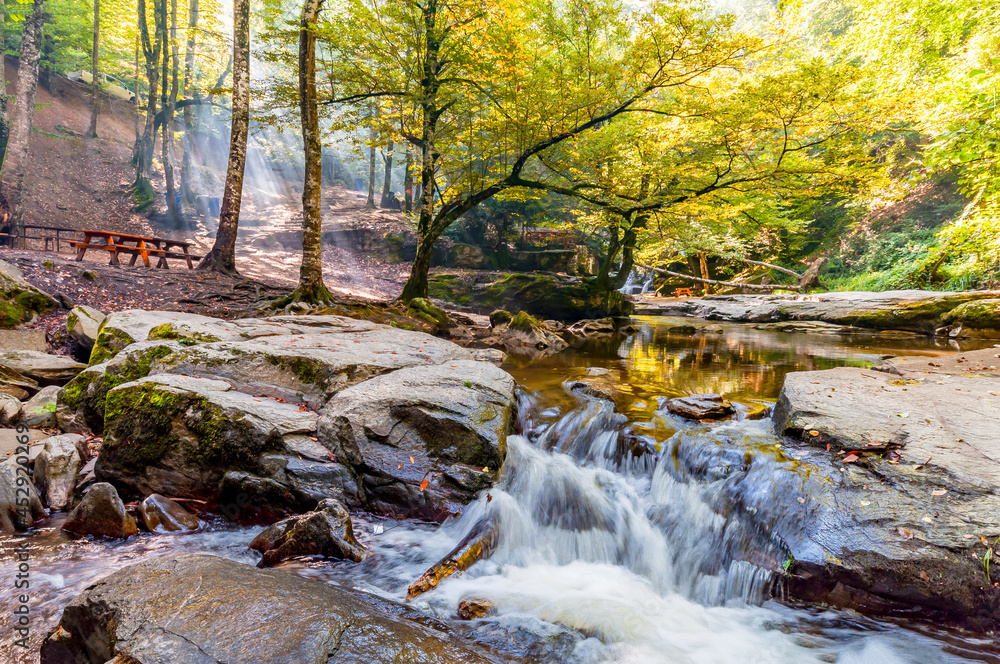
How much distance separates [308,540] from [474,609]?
134 cm

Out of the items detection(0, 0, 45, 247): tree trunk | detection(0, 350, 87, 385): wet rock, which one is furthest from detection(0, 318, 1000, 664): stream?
detection(0, 0, 45, 247): tree trunk

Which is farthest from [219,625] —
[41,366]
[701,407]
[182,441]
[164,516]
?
[41,366]

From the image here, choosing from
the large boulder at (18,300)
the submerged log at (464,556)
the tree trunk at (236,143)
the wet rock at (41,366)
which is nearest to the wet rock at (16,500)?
the wet rock at (41,366)

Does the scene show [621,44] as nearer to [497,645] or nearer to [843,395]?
[843,395]

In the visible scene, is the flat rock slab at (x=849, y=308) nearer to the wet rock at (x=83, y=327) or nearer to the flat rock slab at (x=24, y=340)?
the wet rock at (x=83, y=327)

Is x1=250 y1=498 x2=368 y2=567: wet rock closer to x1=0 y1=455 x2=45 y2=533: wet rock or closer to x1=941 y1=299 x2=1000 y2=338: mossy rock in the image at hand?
x1=0 y1=455 x2=45 y2=533: wet rock

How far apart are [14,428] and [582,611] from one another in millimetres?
5681

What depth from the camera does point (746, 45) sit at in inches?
324

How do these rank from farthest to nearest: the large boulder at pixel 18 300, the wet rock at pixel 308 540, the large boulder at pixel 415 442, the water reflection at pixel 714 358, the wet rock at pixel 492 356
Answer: the wet rock at pixel 492 356 < the water reflection at pixel 714 358 < the large boulder at pixel 18 300 < the large boulder at pixel 415 442 < the wet rock at pixel 308 540

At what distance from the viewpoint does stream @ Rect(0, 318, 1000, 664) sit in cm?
263

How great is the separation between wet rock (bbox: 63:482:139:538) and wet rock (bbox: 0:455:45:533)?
313 millimetres

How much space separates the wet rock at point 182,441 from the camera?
3.83 metres

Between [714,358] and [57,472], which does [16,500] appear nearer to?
[57,472]

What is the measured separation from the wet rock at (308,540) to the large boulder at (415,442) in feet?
1.95
